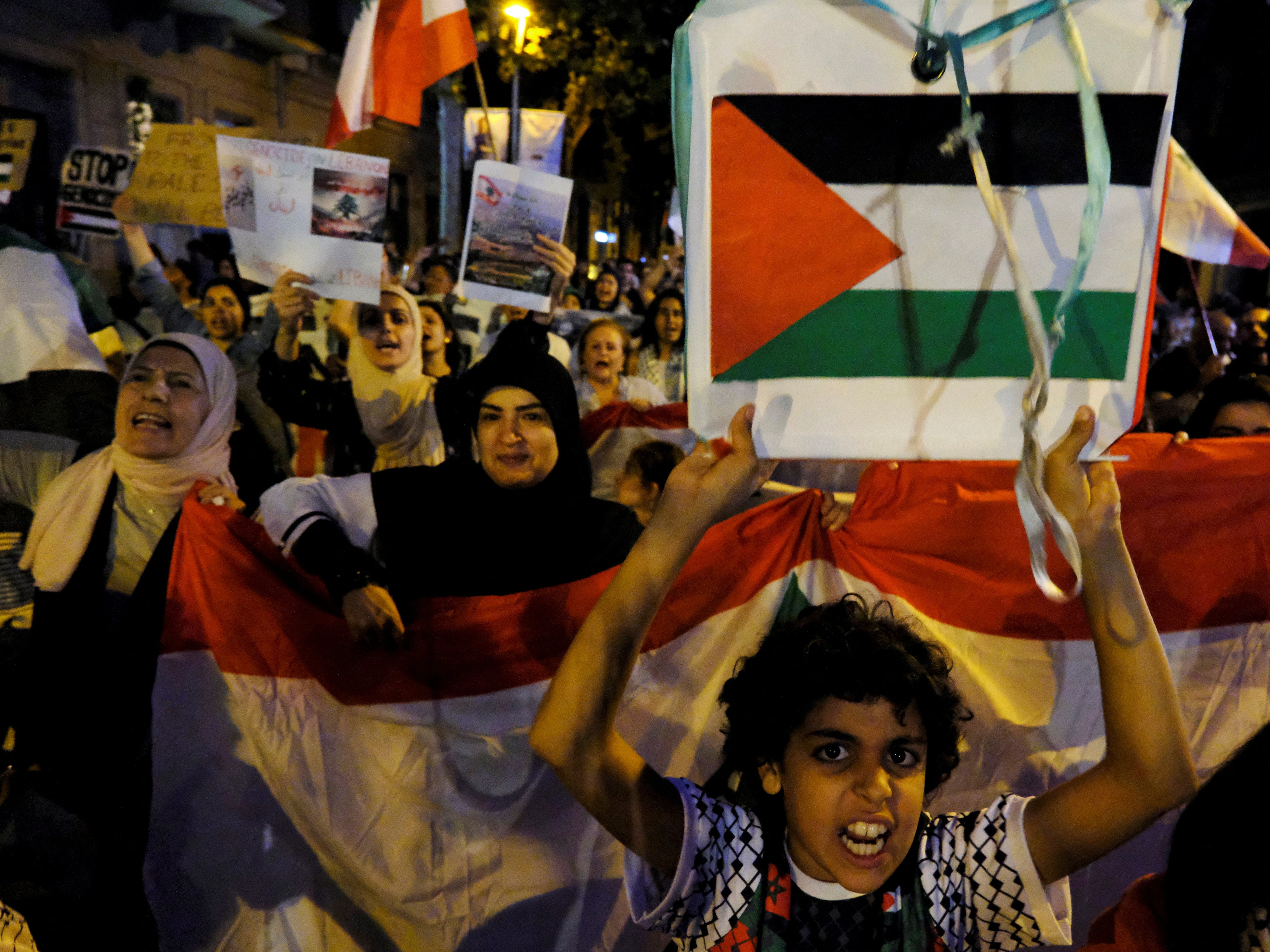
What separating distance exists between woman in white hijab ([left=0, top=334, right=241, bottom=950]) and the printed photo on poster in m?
0.67

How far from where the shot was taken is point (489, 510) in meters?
2.61

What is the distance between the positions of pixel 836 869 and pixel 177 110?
1373 cm

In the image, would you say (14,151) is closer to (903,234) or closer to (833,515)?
(833,515)

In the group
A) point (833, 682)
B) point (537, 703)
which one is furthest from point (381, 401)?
point (833, 682)

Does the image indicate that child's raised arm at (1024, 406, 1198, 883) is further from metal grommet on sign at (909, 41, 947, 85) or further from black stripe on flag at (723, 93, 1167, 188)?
metal grommet on sign at (909, 41, 947, 85)

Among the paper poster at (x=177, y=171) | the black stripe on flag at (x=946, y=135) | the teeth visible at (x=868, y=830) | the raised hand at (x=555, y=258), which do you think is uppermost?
the paper poster at (x=177, y=171)

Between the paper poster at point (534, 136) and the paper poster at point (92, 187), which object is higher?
the paper poster at point (534, 136)

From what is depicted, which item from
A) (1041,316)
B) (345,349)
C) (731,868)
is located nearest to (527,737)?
(731,868)

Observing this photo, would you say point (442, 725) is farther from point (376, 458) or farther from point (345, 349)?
point (345, 349)

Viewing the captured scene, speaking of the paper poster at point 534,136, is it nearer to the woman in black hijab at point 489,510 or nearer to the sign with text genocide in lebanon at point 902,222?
the woman in black hijab at point 489,510

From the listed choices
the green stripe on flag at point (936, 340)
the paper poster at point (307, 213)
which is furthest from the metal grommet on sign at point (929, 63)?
the paper poster at point (307, 213)

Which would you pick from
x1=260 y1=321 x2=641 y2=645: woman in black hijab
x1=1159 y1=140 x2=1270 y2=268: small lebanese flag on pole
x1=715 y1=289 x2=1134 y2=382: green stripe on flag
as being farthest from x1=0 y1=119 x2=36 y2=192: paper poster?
x1=1159 y1=140 x2=1270 y2=268: small lebanese flag on pole

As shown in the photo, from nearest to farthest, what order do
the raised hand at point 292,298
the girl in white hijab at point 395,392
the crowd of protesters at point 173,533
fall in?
the crowd of protesters at point 173,533 < the raised hand at point 292,298 < the girl in white hijab at point 395,392

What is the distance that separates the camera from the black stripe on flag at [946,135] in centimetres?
108
